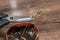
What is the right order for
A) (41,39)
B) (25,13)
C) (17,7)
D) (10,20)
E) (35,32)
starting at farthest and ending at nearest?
(17,7)
(25,13)
(10,20)
(41,39)
(35,32)

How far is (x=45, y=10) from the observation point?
5.11 feet

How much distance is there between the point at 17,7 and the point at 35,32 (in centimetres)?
59

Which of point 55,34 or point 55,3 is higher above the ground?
point 55,3

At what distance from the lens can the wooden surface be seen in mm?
1305

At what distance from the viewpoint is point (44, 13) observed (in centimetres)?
151

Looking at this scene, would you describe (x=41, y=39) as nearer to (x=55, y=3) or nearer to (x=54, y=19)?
(x=54, y=19)

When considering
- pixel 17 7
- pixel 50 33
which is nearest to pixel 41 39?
pixel 50 33

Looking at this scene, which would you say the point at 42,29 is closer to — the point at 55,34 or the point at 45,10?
the point at 55,34

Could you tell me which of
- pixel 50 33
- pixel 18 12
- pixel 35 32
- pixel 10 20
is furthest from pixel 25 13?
pixel 35 32

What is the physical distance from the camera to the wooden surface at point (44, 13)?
1.30 m

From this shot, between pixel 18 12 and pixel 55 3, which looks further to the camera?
pixel 55 3

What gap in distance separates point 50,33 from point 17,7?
0.50 m

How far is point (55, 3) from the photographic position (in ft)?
5.51

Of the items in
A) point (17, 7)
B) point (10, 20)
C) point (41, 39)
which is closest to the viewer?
point (41, 39)
